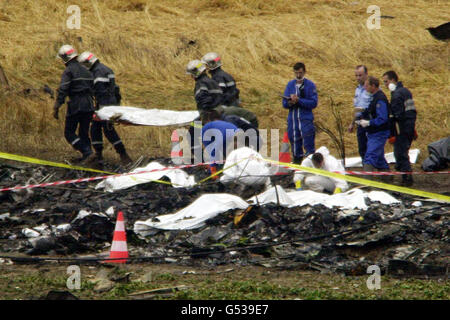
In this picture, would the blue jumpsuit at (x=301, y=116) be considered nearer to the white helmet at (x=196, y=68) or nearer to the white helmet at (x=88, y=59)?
the white helmet at (x=196, y=68)

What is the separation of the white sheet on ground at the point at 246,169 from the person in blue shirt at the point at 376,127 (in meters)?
1.39

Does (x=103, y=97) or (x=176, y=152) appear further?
(x=103, y=97)

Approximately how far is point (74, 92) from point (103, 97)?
1.76ft

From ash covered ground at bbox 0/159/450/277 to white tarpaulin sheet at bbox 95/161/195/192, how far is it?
0.68 m

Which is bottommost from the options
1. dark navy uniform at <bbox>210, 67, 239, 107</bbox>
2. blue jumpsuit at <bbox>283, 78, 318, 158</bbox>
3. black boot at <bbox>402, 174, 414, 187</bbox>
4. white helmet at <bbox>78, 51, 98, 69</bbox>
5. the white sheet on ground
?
black boot at <bbox>402, 174, 414, 187</bbox>

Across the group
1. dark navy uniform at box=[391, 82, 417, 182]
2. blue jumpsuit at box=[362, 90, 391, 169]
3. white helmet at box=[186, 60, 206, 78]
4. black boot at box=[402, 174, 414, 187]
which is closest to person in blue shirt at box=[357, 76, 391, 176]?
blue jumpsuit at box=[362, 90, 391, 169]

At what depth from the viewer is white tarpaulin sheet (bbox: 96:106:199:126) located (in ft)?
40.3

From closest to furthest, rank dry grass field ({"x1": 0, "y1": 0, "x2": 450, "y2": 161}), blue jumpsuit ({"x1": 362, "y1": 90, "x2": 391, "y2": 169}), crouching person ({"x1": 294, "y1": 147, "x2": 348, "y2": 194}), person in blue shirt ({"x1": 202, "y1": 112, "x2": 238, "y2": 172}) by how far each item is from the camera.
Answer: crouching person ({"x1": 294, "y1": 147, "x2": 348, "y2": 194}), blue jumpsuit ({"x1": 362, "y1": 90, "x2": 391, "y2": 169}), person in blue shirt ({"x1": 202, "y1": 112, "x2": 238, "y2": 172}), dry grass field ({"x1": 0, "y1": 0, "x2": 450, "y2": 161})

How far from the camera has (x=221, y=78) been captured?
12.9m

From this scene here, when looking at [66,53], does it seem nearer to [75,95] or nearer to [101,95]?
[75,95]

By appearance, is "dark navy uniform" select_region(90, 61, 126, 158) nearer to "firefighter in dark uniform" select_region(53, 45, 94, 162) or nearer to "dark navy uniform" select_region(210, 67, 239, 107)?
"firefighter in dark uniform" select_region(53, 45, 94, 162)

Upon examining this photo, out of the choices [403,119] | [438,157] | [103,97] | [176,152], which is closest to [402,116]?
[403,119]

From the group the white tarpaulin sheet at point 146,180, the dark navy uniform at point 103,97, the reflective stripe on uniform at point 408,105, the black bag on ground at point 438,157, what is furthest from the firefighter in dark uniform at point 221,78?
the black bag on ground at point 438,157
